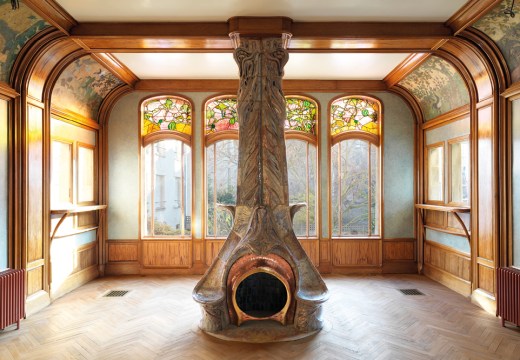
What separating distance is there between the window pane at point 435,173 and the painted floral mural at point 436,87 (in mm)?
662

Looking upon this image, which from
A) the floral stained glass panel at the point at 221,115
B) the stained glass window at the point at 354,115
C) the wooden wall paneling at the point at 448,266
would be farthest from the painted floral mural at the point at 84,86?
→ the wooden wall paneling at the point at 448,266

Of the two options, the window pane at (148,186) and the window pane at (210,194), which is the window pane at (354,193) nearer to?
the window pane at (210,194)

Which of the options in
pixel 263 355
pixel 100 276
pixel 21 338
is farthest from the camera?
pixel 100 276

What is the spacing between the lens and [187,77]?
20.7 ft

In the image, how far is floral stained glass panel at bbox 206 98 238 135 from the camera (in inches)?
258

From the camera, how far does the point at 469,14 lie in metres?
3.89

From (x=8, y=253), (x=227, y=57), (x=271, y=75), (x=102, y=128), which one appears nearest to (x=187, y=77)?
(x=227, y=57)

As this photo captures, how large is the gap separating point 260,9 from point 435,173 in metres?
4.30

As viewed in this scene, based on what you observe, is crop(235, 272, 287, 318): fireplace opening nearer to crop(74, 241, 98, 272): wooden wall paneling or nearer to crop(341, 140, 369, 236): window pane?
crop(341, 140, 369, 236): window pane

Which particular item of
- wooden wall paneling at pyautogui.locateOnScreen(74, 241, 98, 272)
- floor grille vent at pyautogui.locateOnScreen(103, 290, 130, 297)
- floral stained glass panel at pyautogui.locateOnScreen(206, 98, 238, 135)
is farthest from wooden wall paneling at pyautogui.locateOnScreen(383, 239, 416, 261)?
wooden wall paneling at pyautogui.locateOnScreen(74, 241, 98, 272)

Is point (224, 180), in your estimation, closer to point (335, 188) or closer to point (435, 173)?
point (335, 188)

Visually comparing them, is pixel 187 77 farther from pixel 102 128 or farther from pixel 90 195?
pixel 90 195

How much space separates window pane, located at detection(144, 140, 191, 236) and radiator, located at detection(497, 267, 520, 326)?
195 inches

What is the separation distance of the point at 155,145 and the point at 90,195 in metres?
1.48
